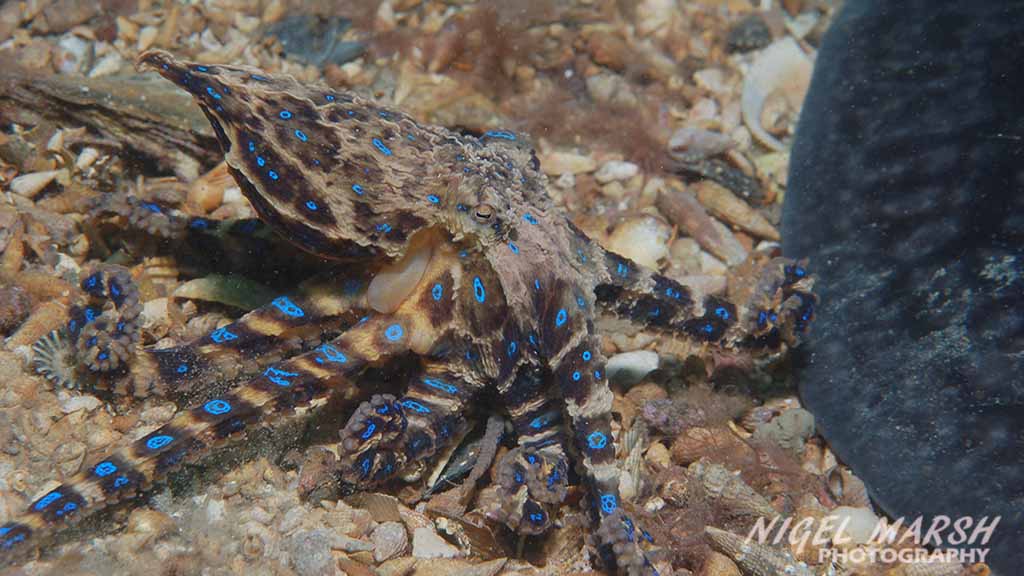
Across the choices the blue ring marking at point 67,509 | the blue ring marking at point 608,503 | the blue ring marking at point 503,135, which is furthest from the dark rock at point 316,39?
the blue ring marking at point 608,503

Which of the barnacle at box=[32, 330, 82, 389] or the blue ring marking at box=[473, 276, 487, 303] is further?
the barnacle at box=[32, 330, 82, 389]

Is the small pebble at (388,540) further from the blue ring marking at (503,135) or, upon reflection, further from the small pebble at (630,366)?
the blue ring marking at (503,135)

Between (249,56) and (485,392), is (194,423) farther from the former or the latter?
(249,56)

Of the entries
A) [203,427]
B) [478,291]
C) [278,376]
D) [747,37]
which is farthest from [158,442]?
[747,37]

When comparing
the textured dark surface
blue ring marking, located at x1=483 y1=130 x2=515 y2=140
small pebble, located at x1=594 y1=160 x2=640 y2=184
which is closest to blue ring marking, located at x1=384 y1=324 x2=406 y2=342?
blue ring marking, located at x1=483 y1=130 x2=515 y2=140

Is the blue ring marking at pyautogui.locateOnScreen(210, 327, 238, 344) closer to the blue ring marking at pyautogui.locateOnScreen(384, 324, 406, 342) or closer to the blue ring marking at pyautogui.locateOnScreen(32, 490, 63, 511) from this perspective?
the blue ring marking at pyautogui.locateOnScreen(384, 324, 406, 342)

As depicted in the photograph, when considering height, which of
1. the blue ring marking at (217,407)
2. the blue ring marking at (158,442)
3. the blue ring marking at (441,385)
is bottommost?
Answer: the blue ring marking at (158,442)

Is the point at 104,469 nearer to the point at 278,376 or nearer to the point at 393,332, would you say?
the point at 278,376
